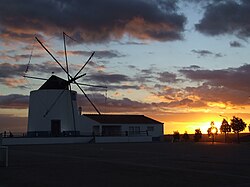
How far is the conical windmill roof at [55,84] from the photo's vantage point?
224ft

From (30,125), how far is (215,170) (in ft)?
174

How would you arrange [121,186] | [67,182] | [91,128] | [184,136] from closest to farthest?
[121,186], [67,182], [91,128], [184,136]

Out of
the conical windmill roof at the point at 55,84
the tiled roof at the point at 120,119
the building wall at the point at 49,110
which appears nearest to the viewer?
the building wall at the point at 49,110

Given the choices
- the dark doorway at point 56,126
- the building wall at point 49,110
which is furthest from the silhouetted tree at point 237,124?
the dark doorway at point 56,126

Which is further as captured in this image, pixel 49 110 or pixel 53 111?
pixel 53 111

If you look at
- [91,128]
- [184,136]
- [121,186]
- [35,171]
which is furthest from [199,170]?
[184,136]

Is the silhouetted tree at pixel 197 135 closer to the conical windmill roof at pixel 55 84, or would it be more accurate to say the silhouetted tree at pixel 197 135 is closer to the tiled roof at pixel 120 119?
the tiled roof at pixel 120 119

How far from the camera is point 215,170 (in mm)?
18047

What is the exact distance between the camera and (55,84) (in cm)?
6869

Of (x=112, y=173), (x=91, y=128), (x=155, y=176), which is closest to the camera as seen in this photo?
(x=155, y=176)

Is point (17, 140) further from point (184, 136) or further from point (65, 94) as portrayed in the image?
point (184, 136)

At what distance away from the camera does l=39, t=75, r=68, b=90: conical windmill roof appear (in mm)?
68169

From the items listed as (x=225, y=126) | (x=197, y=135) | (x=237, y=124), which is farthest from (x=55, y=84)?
(x=225, y=126)

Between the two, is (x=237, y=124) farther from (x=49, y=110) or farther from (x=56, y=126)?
(x=49, y=110)
